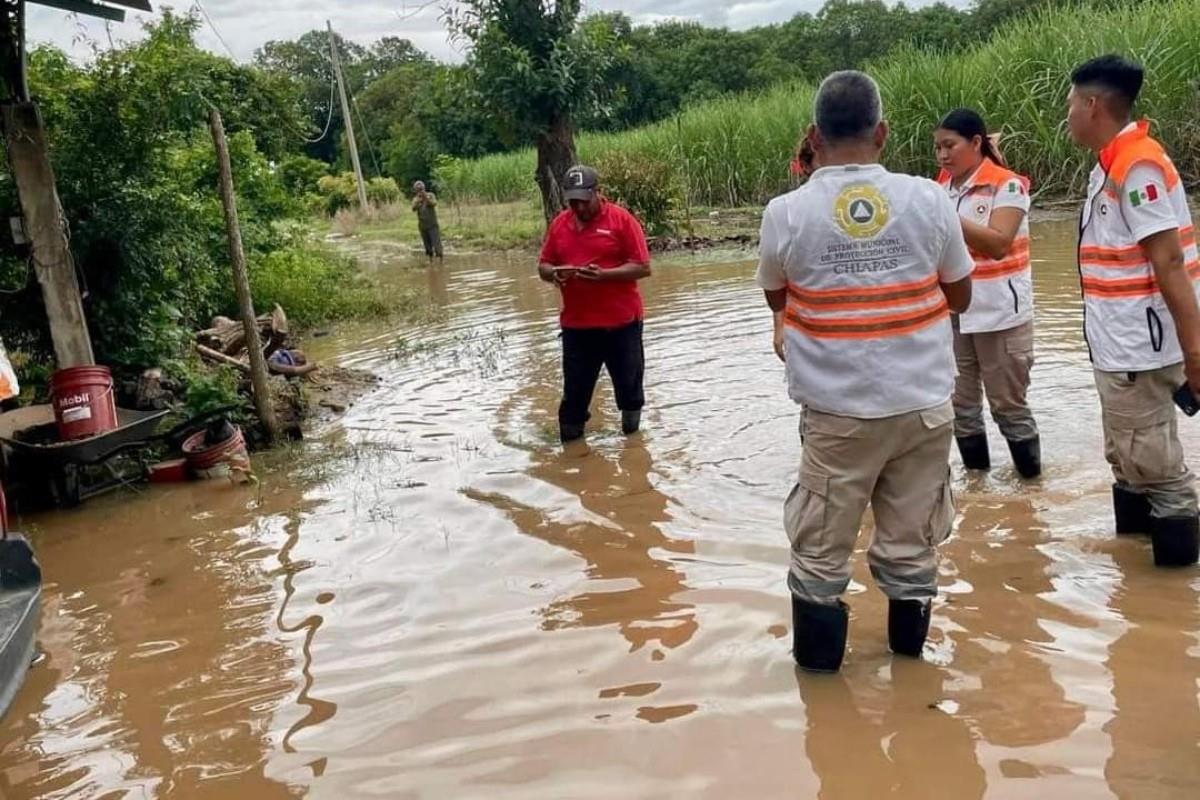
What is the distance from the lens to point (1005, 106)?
16453 mm

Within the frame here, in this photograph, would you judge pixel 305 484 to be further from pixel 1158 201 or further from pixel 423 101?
pixel 423 101

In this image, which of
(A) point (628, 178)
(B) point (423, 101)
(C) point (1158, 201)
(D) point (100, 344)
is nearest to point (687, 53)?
(B) point (423, 101)

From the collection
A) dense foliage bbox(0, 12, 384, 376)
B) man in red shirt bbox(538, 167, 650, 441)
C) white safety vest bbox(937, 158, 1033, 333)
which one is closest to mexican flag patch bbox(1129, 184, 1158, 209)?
white safety vest bbox(937, 158, 1033, 333)

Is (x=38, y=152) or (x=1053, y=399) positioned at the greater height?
(x=38, y=152)

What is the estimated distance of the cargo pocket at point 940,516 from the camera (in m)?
3.31

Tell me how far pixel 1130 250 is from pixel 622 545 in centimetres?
248

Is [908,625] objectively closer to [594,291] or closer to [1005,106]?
[594,291]

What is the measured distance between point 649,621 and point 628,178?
14.3 m

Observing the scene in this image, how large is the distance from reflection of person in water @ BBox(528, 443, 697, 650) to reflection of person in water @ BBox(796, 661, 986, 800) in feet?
2.41

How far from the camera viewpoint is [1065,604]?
3.77m

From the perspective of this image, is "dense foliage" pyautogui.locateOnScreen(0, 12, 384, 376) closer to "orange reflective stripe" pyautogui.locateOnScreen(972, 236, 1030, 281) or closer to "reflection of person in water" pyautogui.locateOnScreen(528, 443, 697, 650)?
"reflection of person in water" pyautogui.locateOnScreen(528, 443, 697, 650)

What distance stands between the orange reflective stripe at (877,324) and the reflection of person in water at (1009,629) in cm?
114

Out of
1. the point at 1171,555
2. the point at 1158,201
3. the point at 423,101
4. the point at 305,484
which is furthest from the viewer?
the point at 423,101

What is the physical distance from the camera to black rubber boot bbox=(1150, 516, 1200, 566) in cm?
386
